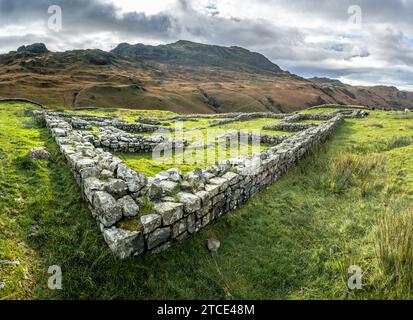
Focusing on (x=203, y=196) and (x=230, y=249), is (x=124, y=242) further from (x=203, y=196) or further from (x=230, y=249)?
(x=230, y=249)

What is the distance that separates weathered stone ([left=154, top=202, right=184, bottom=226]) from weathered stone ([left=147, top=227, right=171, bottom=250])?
6.3 inches

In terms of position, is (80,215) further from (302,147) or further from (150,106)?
(150,106)

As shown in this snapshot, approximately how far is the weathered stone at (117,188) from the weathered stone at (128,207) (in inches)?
5.9

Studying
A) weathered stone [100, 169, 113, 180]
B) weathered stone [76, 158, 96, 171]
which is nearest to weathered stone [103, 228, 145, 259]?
weathered stone [100, 169, 113, 180]

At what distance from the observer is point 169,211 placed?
557 cm

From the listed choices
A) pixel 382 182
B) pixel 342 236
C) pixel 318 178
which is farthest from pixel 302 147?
pixel 342 236

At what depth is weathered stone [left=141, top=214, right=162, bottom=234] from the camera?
5.15 m

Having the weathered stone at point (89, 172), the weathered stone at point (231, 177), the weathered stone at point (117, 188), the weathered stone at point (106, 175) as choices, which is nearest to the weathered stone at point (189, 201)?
the weathered stone at point (117, 188)

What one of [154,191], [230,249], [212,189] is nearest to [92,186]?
[154,191]

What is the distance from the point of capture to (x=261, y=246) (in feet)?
21.9

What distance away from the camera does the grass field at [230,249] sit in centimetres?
471

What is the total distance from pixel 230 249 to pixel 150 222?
7.11 ft

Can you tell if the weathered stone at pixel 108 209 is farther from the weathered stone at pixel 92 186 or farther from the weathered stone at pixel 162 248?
the weathered stone at pixel 162 248

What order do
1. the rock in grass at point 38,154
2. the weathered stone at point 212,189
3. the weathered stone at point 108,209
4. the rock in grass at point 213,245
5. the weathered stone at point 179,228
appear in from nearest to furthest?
the weathered stone at point 108,209 < the weathered stone at point 179,228 < the rock in grass at point 213,245 < the weathered stone at point 212,189 < the rock in grass at point 38,154
